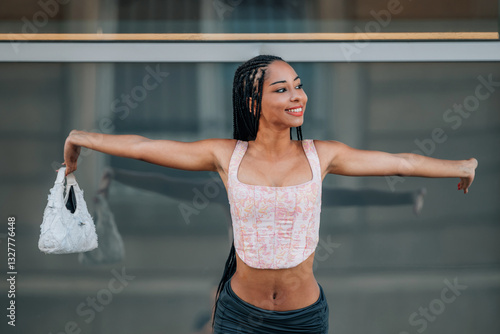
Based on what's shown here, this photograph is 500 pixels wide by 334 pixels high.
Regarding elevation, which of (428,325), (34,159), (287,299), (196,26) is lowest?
(428,325)

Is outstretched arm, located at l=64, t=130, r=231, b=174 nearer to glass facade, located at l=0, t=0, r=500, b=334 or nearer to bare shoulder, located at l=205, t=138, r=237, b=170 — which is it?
bare shoulder, located at l=205, t=138, r=237, b=170

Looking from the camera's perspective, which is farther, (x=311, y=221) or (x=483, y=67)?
(x=483, y=67)

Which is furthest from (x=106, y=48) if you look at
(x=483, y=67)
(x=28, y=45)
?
Answer: (x=483, y=67)

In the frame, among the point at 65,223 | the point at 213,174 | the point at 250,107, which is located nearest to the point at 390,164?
the point at 250,107

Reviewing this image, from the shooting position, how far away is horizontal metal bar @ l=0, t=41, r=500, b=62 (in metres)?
3.99

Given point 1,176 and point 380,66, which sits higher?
point 380,66

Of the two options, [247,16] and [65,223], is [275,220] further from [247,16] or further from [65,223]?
[247,16]

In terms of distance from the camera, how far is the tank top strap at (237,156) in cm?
232

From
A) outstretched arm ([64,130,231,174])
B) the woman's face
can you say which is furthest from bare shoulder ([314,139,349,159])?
outstretched arm ([64,130,231,174])

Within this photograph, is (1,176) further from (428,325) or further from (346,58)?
(428,325)

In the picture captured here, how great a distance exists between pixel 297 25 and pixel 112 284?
2.40 m

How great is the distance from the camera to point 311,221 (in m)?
2.30

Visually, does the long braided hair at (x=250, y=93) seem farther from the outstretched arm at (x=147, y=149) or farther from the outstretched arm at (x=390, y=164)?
the outstretched arm at (x=390, y=164)

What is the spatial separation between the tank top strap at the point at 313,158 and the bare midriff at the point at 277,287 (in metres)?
0.37
